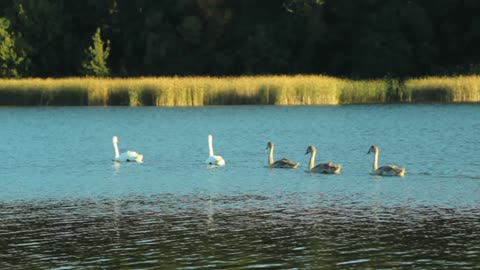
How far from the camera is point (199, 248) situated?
12.3 meters

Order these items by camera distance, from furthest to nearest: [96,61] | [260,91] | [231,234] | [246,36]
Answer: [246,36] < [96,61] < [260,91] < [231,234]

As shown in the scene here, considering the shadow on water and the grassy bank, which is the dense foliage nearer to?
the grassy bank

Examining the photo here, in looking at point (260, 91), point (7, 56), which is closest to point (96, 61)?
point (7, 56)

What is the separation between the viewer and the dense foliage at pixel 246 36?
5544cm

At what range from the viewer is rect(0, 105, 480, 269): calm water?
1189 centimetres

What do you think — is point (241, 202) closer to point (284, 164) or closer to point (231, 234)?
point (231, 234)

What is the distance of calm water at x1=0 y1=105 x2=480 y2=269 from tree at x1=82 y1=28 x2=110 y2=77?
2633 cm

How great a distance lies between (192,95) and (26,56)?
19709 millimetres

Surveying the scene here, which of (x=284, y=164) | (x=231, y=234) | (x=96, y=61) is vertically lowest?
(x=231, y=234)

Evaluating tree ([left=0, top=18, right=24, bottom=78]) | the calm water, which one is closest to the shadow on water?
the calm water

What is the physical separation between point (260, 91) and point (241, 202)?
25.2 metres

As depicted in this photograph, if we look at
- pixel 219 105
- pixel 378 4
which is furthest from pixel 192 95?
pixel 378 4

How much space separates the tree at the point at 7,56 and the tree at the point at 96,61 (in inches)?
136

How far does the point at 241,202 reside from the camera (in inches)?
632
